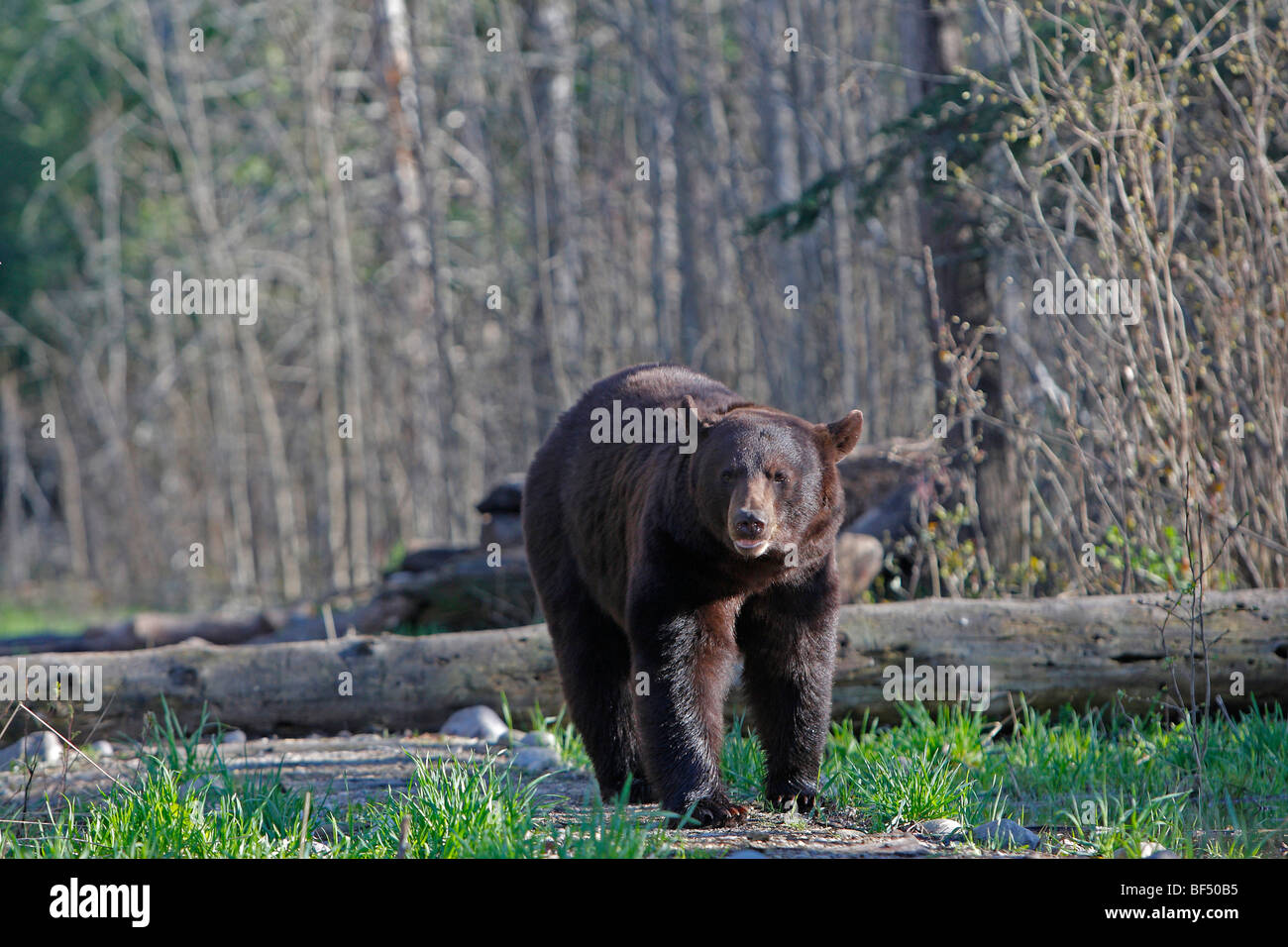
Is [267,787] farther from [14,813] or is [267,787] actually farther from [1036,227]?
[1036,227]

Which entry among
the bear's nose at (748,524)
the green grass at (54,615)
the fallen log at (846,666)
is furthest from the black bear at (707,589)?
the green grass at (54,615)

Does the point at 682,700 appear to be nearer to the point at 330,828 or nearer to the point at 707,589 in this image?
the point at 707,589

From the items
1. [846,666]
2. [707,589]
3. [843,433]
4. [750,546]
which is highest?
[843,433]

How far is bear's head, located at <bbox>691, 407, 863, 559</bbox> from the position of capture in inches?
145

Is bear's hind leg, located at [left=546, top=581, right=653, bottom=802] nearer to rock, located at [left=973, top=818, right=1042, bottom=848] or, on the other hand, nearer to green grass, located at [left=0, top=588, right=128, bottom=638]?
rock, located at [left=973, top=818, right=1042, bottom=848]

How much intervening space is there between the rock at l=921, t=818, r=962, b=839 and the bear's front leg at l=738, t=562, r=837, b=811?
0.41 metres

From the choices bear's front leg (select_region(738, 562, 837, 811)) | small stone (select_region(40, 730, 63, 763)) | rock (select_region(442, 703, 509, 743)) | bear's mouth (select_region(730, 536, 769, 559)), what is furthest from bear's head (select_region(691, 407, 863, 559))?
small stone (select_region(40, 730, 63, 763))

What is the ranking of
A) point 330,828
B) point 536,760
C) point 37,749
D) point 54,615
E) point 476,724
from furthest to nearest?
point 54,615 → point 476,724 → point 37,749 → point 536,760 → point 330,828

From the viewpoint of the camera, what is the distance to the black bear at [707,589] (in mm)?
3844

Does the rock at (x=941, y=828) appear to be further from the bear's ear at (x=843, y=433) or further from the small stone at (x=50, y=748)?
the small stone at (x=50, y=748)

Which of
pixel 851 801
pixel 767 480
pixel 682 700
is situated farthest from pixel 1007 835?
pixel 767 480

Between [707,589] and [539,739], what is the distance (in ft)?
5.45

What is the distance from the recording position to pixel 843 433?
4109mm
